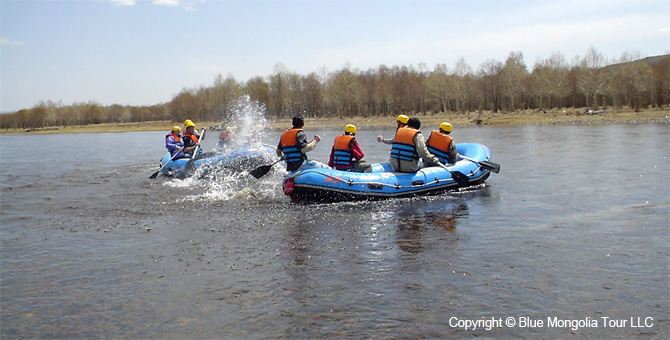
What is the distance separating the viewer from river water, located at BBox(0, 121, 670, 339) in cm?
505

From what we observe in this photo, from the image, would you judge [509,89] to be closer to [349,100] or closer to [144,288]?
[349,100]

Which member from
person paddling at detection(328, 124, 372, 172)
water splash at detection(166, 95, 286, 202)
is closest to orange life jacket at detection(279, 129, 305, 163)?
person paddling at detection(328, 124, 372, 172)

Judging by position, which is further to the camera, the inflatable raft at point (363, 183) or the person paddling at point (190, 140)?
the person paddling at point (190, 140)

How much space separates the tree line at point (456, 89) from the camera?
57.2 m

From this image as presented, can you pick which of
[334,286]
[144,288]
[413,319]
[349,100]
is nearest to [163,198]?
[144,288]

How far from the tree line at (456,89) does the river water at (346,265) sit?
156ft

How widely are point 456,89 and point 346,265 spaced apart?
6117 centimetres

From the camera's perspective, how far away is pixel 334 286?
19.6 ft

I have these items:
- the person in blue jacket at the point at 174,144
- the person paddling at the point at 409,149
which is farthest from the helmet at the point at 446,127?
the person in blue jacket at the point at 174,144

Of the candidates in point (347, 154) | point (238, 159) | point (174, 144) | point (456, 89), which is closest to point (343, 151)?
point (347, 154)

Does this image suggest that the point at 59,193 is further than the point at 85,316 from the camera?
Yes

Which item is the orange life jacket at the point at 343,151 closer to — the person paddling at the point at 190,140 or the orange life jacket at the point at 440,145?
the orange life jacket at the point at 440,145

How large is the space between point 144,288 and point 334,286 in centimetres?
219

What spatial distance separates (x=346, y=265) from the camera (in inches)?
263
